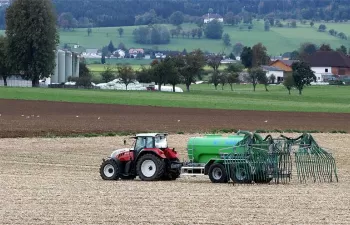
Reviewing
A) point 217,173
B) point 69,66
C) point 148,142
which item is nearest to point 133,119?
A: point 148,142

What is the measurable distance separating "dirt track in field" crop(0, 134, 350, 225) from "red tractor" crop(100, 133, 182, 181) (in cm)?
42

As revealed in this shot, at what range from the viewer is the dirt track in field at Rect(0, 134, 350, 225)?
22828 mm

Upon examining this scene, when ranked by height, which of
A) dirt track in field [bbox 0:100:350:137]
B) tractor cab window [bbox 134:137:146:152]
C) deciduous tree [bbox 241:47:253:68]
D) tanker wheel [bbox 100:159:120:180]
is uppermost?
deciduous tree [bbox 241:47:253:68]

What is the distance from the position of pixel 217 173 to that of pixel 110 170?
11.4ft

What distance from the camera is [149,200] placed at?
86.0 feet

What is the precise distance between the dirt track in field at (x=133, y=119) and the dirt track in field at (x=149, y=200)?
18.5 m

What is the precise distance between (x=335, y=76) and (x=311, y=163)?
148m

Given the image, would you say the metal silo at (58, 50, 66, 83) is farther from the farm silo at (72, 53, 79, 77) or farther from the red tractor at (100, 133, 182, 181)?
the red tractor at (100, 133, 182, 181)

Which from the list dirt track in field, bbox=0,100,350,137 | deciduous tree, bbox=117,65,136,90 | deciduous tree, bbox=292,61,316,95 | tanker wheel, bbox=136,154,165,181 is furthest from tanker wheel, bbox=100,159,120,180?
deciduous tree, bbox=117,65,136,90

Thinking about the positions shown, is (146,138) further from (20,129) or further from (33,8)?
(33,8)

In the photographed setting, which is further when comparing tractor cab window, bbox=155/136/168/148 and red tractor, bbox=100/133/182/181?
tractor cab window, bbox=155/136/168/148

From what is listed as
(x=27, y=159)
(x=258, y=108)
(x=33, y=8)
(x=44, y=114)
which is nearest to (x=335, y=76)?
(x=33, y=8)

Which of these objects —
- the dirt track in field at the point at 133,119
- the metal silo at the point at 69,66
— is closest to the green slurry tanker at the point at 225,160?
the dirt track in field at the point at 133,119

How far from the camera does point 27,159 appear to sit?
3916 cm
